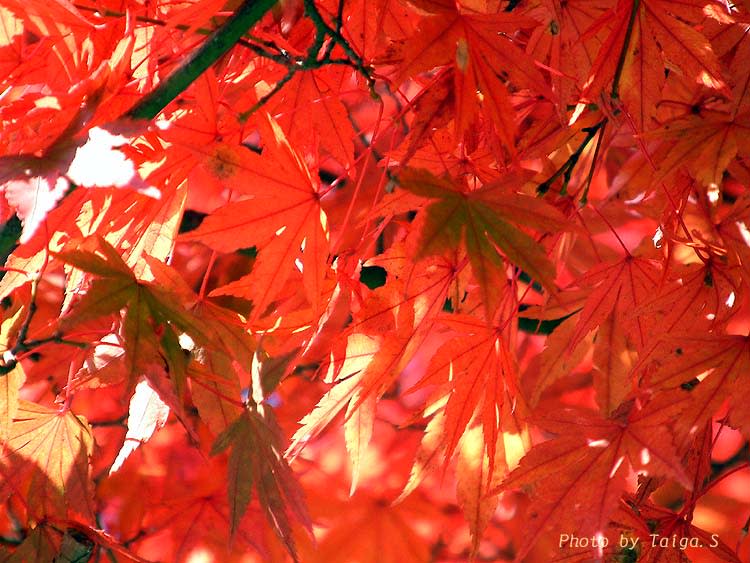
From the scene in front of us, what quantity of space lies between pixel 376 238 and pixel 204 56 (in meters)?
0.22

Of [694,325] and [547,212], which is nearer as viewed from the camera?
[547,212]

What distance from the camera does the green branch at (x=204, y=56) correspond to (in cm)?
54

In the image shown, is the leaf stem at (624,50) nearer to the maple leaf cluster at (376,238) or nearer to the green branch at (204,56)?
the maple leaf cluster at (376,238)

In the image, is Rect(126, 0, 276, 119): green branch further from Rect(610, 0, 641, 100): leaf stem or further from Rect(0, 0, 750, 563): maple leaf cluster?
Rect(610, 0, 641, 100): leaf stem

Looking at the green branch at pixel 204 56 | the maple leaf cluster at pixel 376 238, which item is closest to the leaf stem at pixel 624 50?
the maple leaf cluster at pixel 376 238

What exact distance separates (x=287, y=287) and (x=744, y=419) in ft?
1.27

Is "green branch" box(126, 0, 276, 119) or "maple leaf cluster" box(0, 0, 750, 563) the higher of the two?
"green branch" box(126, 0, 276, 119)

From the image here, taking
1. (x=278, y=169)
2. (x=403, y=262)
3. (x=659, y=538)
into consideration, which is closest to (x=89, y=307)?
(x=278, y=169)

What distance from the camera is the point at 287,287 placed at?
0.75 meters

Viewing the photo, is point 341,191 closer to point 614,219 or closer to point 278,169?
point 614,219

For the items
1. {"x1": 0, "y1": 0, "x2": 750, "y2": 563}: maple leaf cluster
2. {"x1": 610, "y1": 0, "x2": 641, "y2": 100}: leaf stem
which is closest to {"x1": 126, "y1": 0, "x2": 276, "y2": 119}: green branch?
{"x1": 0, "y1": 0, "x2": 750, "y2": 563}: maple leaf cluster

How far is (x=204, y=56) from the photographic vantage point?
543mm

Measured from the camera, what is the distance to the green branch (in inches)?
21.3

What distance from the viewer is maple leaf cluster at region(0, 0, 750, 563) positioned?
21.3 inches
